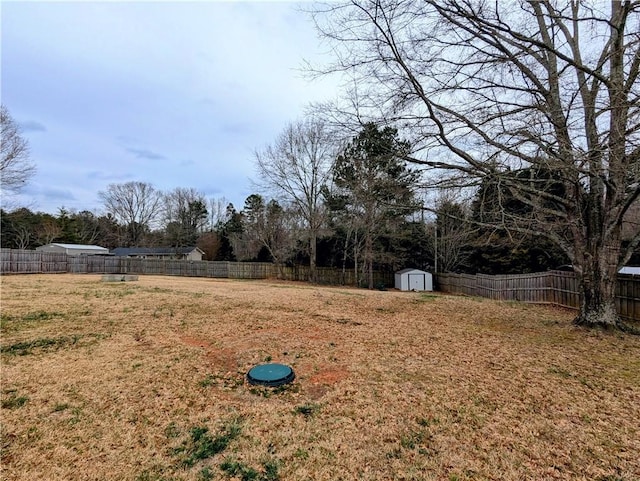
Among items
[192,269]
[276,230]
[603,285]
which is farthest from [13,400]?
[192,269]

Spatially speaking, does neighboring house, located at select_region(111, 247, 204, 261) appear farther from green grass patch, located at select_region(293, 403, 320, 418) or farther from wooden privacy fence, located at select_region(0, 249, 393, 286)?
green grass patch, located at select_region(293, 403, 320, 418)

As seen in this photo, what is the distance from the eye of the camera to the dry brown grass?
2.16 m

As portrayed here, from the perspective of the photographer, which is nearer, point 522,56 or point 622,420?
point 622,420

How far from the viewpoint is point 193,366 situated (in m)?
3.87

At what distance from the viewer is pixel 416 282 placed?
72.4 ft

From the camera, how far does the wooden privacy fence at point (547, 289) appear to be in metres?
7.54

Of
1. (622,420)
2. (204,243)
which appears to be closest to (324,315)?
(622,420)

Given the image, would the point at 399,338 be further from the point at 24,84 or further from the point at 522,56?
the point at 24,84

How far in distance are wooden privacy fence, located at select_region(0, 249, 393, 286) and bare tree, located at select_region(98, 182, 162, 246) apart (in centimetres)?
1838

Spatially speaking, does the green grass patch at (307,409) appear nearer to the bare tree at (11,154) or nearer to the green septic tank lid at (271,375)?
the green septic tank lid at (271,375)

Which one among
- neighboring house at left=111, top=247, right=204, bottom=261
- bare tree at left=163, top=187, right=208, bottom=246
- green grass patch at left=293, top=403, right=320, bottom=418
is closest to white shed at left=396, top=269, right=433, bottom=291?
green grass patch at left=293, top=403, right=320, bottom=418

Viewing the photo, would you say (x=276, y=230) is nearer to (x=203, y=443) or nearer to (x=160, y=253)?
(x=160, y=253)

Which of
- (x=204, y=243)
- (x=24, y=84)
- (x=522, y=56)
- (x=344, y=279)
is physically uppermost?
(x=24, y=84)

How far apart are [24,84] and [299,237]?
17.7 metres
